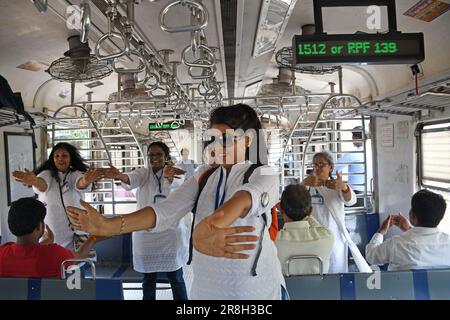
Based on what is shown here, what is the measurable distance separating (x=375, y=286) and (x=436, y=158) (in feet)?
→ 7.84

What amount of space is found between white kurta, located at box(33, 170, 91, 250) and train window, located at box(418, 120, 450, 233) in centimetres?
354

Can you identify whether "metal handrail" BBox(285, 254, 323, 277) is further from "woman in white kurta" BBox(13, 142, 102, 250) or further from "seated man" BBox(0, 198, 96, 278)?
"woman in white kurta" BBox(13, 142, 102, 250)

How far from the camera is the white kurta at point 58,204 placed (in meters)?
3.06

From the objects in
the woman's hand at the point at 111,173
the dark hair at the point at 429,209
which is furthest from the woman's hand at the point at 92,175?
the dark hair at the point at 429,209

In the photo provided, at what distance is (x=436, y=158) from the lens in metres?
3.94

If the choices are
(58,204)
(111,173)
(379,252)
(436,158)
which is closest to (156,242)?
(111,173)

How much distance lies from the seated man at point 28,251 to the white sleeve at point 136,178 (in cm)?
100

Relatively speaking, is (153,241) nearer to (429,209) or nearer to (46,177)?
(46,177)

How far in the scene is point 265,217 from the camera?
145 cm

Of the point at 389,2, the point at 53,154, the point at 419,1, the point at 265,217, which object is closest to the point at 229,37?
the point at 389,2

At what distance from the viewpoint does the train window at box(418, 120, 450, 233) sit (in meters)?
3.72
